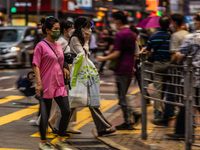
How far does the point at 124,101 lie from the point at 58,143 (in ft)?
4.82

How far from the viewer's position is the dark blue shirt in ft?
27.0

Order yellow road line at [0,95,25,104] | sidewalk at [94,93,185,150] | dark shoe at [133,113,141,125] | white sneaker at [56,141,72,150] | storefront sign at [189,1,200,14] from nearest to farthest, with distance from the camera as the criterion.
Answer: white sneaker at [56,141,72,150]
sidewalk at [94,93,185,150]
dark shoe at [133,113,141,125]
yellow road line at [0,95,25,104]
storefront sign at [189,1,200,14]

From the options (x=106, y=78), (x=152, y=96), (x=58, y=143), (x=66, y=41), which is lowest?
(x=106, y=78)

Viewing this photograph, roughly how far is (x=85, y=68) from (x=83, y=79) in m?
0.17

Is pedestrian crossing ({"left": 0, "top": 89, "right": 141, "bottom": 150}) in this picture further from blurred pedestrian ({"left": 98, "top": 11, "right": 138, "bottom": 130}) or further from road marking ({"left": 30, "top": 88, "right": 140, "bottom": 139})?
blurred pedestrian ({"left": 98, "top": 11, "right": 138, "bottom": 130})

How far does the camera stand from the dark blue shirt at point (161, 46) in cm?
824

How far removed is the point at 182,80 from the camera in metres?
6.08

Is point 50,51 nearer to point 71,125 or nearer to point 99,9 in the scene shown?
point 71,125

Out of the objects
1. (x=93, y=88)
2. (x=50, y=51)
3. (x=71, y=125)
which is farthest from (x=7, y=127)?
(x=50, y=51)

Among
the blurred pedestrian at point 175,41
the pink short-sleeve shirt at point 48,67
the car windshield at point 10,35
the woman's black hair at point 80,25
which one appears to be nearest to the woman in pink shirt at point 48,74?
the pink short-sleeve shirt at point 48,67

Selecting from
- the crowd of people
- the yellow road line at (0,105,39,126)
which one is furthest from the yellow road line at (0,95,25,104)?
the crowd of people

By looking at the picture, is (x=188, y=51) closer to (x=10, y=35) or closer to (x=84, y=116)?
(x=84, y=116)

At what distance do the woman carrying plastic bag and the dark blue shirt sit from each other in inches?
59.7

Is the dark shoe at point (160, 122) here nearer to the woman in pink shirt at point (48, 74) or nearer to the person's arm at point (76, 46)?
the person's arm at point (76, 46)
